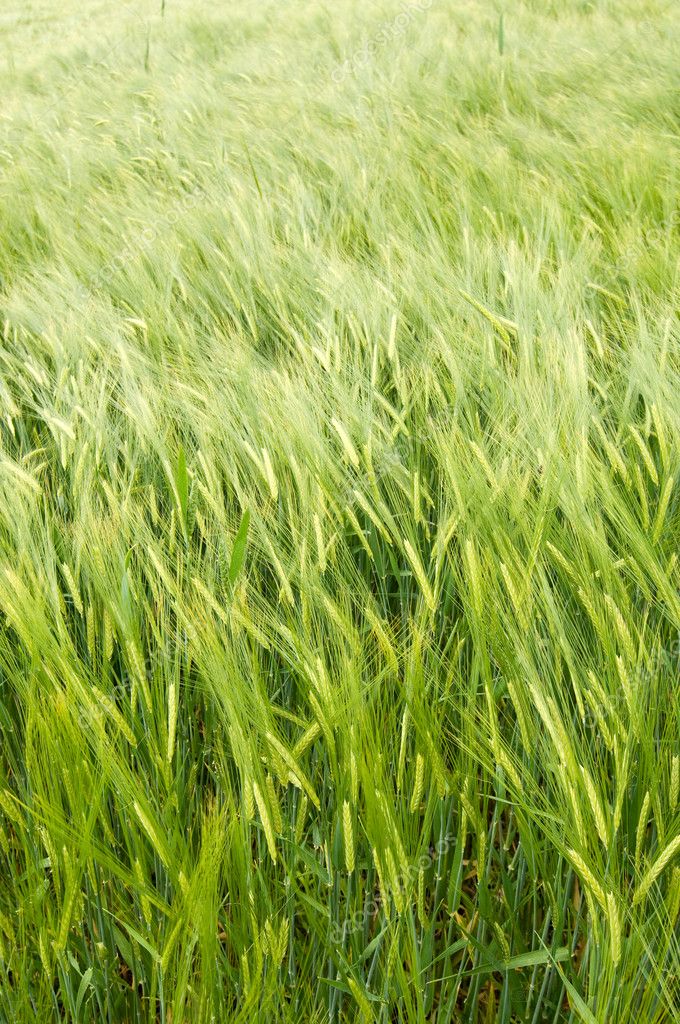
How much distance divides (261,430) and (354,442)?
105 mm

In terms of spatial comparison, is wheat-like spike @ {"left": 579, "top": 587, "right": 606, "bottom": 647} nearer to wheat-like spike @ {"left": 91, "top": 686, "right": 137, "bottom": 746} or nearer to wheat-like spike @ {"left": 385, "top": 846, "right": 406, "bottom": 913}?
wheat-like spike @ {"left": 385, "top": 846, "right": 406, "bottom": 913}

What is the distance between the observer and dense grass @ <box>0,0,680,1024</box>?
51 cm

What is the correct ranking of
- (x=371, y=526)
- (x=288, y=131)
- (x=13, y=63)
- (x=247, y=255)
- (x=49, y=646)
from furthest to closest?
(x=13, y=63) → (x=288, y=131) → (x=247, y=255) → (x=371, y=526) → (x=49, y=646)

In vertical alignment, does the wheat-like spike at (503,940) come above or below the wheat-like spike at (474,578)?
below

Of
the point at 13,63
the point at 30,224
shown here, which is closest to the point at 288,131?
the point at 30,224

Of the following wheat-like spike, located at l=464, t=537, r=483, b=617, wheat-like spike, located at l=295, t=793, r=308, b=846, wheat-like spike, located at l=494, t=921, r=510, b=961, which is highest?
wheat-like spike, located at l=464, t=537, r=483, b=617

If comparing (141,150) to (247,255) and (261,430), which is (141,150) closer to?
(247,255)

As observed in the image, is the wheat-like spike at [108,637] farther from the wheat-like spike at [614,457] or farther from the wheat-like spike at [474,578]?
the wheat-like spike at [614,457]

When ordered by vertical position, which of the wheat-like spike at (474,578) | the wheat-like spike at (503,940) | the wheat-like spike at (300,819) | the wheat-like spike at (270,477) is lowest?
the wheat-like spike at (503,940)

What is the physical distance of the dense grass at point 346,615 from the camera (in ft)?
1.69

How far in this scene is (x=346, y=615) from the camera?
24.3 inches

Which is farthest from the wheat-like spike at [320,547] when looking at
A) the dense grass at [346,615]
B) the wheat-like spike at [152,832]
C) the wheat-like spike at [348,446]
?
the wheat-like spike at [152,832]

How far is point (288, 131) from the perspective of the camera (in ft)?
7.05

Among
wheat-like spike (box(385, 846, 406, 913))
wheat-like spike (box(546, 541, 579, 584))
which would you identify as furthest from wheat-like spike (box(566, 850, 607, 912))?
wheat-like spike (box(546, 541, 579, 584))
